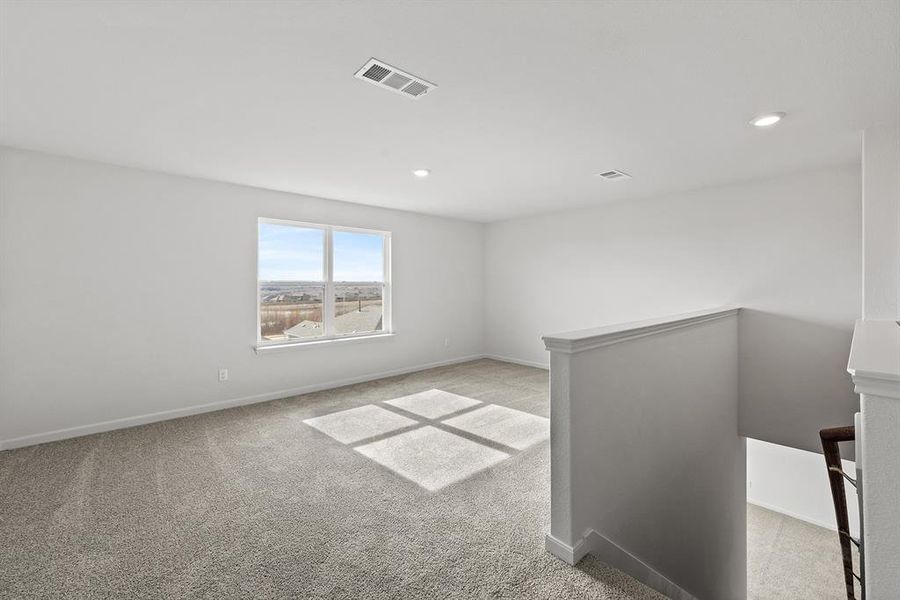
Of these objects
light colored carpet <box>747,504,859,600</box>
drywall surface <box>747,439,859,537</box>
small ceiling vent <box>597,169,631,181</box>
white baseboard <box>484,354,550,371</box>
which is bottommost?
light colored carpet <box>747,504,859,600</box>

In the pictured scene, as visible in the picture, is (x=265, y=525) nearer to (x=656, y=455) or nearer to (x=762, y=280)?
(x=656, y=455)

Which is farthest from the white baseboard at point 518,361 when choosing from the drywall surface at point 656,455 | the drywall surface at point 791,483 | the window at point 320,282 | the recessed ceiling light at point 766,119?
the recessed ceiling light at point 766,119

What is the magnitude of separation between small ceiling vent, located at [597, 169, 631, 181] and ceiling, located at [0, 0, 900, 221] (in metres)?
0.23

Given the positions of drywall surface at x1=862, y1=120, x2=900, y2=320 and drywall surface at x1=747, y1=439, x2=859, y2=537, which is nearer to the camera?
drywall surface at x1=862, y1=120, x2=900, y2=320

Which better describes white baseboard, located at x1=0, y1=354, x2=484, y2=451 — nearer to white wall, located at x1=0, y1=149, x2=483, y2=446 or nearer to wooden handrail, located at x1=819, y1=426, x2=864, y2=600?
white wall, located at x1=0, y1=149, x2=483, y2=446

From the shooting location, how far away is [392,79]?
2.08 metres

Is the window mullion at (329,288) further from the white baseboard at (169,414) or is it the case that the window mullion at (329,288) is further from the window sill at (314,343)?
the white baseboard at (169,414)

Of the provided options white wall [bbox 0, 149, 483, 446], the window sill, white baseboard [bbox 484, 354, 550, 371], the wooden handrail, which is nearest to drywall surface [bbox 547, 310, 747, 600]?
the wooden handrail

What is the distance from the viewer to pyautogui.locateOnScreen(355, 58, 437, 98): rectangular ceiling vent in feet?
6.45

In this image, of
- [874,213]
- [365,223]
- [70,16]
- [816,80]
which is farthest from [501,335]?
[70,16]

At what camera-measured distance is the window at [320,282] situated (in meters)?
4.48

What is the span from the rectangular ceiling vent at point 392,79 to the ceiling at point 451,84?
0.19 ft

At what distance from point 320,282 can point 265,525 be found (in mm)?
3152

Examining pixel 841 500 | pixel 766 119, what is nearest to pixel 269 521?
pixel 841 500
